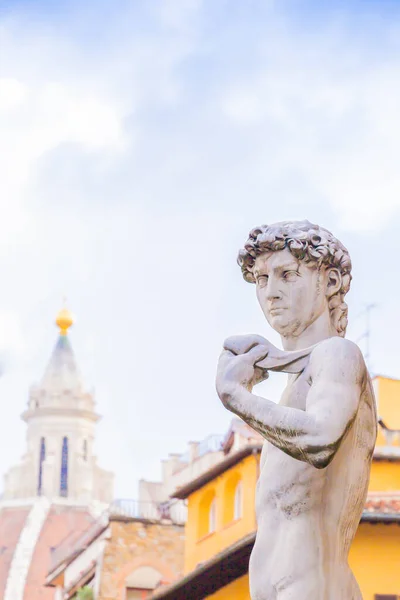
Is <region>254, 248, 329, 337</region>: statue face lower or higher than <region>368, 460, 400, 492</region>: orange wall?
higher

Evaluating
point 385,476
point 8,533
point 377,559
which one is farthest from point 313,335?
point 8,533

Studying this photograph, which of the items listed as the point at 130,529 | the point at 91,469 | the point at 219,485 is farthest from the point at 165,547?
the point at 91,469

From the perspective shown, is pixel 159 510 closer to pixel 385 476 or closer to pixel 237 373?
pixel 385 476

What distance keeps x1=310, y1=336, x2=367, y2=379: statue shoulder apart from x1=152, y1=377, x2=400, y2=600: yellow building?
2472 centimetres

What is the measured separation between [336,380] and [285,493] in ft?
1.43

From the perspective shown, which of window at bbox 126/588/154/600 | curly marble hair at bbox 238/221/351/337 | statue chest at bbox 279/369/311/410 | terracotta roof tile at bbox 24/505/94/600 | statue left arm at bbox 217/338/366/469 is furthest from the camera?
terracotta roof tile at bbox 24/505/94/600

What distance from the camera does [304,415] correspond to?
16.8 feet

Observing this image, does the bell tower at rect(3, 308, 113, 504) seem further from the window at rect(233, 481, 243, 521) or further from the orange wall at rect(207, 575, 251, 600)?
the orange wall at rect(207, 575, 251, 600)

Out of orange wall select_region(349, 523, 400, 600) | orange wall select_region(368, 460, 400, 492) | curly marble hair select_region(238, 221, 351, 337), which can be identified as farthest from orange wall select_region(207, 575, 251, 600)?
curly marble hair select_region(238, 221, 351, 337)

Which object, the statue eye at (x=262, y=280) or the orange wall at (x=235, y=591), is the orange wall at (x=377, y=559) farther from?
the statue eye at (x=262, y=280)

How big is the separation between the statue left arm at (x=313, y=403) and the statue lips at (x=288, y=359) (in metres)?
0.05

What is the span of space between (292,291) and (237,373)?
47cm

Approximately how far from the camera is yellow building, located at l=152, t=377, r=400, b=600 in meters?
30.6

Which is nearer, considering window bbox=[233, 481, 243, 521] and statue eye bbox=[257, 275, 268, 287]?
statue eye bbox=[257, 275, 268, 287]
